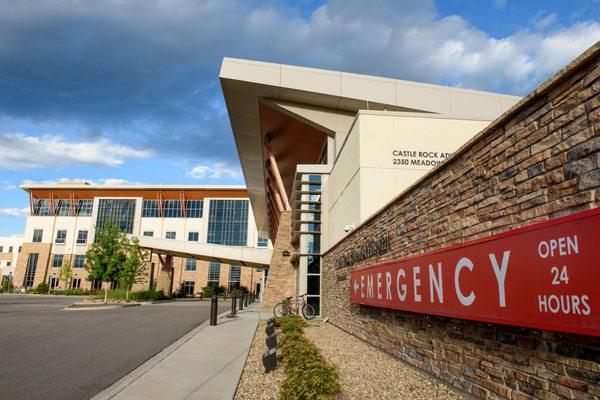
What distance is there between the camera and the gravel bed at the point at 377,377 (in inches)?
223

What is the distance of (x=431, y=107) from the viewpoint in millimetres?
22594

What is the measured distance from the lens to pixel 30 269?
69.1 meters

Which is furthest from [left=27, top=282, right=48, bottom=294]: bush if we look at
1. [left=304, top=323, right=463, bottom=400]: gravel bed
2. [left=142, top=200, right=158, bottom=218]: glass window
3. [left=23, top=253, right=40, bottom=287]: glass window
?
[left=304, top=323, right=463, bottom=400]: gravel bed

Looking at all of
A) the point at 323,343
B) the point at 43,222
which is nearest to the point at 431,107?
the point at 323,343

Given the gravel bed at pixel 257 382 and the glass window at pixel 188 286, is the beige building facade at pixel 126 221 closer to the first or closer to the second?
the glass window at pixel 188 286

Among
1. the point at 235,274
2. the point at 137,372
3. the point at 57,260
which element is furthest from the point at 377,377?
the point at 57,260

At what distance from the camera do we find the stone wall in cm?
353

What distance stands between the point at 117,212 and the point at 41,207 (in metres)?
13.9

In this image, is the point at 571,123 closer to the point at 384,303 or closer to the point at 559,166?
the point at 559,166

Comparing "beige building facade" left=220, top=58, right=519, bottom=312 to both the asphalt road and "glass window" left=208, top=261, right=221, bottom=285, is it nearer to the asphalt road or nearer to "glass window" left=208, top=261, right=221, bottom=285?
the asphalt road

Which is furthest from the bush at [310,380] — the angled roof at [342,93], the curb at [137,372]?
the angled roof at [342,93]

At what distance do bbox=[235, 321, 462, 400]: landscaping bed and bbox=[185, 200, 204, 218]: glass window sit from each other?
207ft

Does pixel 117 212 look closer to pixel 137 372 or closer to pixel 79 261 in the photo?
pixel 79 261

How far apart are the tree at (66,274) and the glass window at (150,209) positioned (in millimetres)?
13384
